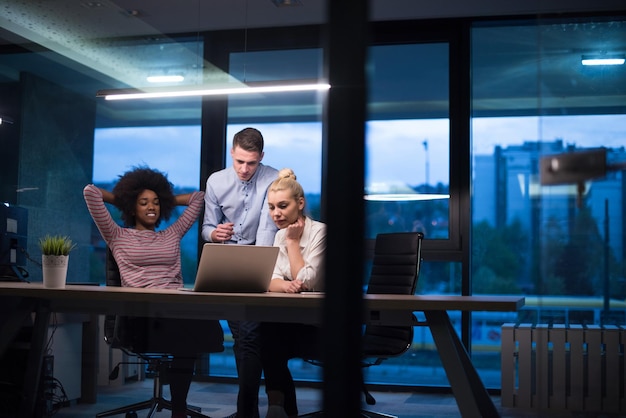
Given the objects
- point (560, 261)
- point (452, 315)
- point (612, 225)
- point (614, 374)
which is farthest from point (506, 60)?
point (452, 315)

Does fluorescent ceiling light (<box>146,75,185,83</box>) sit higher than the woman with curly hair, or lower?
higher

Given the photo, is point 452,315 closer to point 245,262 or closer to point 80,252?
point 245,262

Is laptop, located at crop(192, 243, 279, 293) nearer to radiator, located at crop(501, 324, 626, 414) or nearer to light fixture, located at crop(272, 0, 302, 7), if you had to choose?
radiator, located at crop(501, 324, 626, 414)

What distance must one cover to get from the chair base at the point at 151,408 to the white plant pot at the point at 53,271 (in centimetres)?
68

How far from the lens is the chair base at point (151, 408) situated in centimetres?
321

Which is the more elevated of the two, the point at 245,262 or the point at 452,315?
the point at 245,262

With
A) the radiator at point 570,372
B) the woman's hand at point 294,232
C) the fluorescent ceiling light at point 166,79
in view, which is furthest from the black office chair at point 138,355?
the fluorescent ceiling light at point 166,79

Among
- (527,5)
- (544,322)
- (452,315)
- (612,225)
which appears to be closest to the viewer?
(452,315)

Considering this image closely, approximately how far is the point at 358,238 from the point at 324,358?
12cm

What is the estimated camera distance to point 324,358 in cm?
72

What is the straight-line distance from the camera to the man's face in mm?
3793

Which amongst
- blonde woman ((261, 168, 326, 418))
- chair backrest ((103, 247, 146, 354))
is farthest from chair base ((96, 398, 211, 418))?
blonde woman ((261, 168, 326, 418))

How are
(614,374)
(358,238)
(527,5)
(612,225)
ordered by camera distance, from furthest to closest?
(527,5) < (612,225) < (614,374) < (358,238)

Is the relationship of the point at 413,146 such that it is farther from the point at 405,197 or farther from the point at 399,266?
the point at 399,266
